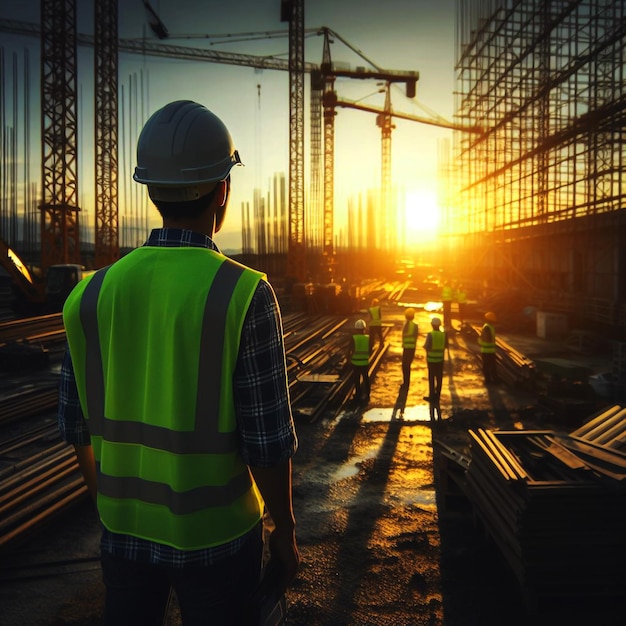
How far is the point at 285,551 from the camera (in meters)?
1.49

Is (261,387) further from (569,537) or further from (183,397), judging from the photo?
(569,537)

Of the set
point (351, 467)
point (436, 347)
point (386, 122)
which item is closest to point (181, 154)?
point (351, 467)

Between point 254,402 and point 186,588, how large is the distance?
1.65ft

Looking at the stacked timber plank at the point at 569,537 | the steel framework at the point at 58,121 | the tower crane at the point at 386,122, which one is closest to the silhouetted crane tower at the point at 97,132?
the steel framework at the point at 58,121

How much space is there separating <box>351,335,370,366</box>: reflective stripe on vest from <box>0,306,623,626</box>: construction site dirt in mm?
2015

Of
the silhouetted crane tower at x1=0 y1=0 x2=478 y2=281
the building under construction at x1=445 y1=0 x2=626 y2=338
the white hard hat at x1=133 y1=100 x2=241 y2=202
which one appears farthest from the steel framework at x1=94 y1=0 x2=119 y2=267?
the white hard hat at x1=133 y1=100 x2=241 y2=202

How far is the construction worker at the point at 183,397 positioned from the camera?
4.17ft

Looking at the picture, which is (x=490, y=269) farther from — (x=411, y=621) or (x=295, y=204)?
(x=411, y=621)

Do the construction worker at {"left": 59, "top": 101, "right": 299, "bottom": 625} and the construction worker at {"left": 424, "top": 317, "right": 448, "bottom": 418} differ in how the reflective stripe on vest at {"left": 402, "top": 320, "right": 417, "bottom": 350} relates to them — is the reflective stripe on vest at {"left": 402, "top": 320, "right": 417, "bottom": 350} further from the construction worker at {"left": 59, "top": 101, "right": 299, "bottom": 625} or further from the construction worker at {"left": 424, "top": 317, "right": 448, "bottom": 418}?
the construction worker at {"left": 59, "top": 101, "right": 299, "bottom": 625}

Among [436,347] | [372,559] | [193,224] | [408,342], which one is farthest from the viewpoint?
[408,342]

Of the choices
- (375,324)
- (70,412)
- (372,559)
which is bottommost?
(372,559)

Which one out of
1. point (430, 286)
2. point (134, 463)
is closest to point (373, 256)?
point (430, 286)

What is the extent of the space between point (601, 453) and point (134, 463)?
384cm

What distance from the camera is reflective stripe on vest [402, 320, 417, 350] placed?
1048cm
